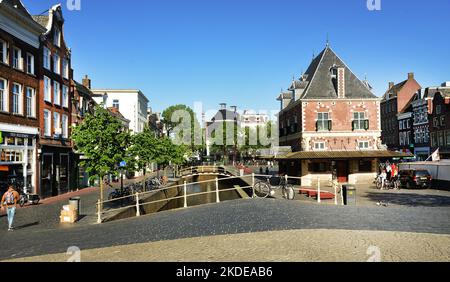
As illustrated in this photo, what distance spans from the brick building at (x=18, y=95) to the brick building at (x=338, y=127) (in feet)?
72.5

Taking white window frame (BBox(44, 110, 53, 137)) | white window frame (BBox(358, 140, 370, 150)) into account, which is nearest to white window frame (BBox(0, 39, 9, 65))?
white window frame (BBox(44, 110, 53, 137))

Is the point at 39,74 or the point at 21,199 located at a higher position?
the point at 39,74

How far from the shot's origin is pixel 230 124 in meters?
102

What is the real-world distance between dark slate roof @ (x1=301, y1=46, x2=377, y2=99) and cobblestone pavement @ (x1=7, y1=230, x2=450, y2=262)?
1104 inches

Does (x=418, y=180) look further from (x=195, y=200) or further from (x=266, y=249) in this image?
(x=266, y=249)

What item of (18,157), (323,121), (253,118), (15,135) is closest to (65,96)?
(15,135)

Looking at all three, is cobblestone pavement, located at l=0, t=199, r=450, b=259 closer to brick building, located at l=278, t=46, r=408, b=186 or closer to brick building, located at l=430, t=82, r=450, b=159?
brick building, located at l=278, t=46, r=408, b=186

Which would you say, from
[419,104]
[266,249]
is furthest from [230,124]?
[266,249]

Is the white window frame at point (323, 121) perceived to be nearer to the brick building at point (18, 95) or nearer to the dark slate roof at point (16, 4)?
the brick building at point (18, 95)

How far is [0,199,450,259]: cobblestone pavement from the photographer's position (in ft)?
37.4

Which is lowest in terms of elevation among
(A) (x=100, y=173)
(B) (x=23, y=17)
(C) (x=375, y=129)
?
(A) (x=100, y=173)

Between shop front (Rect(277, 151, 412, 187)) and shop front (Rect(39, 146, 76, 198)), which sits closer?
shop front (Rect(39, 146, 76, 198))
